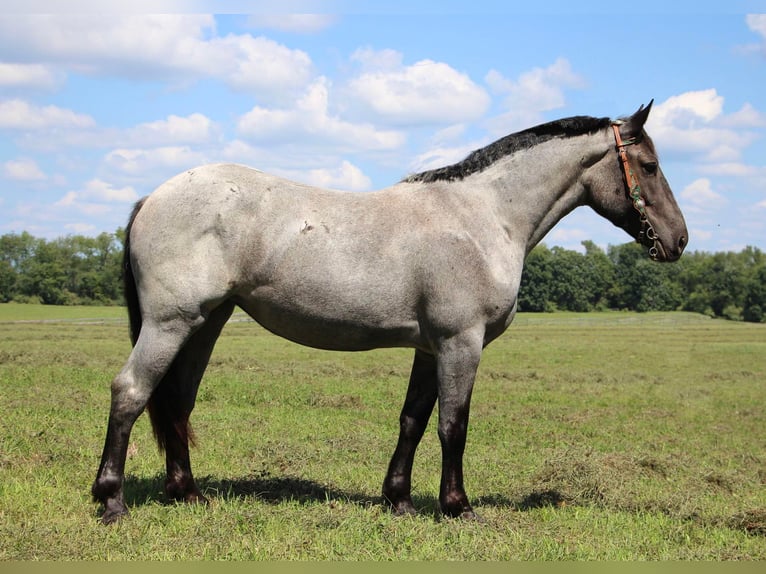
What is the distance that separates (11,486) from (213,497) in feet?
5.19

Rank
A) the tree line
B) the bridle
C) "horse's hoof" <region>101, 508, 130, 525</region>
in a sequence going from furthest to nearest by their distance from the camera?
the tree line < the bridle < "horse's hoof" <region>101, 508, 130, 525</region>

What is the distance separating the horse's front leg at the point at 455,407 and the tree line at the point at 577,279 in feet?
192

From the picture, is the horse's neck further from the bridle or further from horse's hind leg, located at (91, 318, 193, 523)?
horse's hind leg, located at (91, 318, 193, 523)

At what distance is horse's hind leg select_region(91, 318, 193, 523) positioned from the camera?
210 inches

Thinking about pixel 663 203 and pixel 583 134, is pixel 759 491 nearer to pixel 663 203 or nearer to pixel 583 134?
pixel 663 203

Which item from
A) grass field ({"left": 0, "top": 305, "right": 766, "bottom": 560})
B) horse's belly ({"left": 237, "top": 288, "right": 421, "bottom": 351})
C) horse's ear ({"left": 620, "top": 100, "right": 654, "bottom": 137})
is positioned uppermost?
horse's ear ({"left": 620, "top": 100, "right": 654, "bottom": 137})

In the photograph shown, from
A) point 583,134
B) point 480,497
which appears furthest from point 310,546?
point 583,134

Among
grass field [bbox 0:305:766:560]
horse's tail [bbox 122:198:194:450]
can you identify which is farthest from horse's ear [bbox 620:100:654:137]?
horse's tail [bbox 122:198:194:450]

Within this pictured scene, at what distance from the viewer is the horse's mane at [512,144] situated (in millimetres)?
6164

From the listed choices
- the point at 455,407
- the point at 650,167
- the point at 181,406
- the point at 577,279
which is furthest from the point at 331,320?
the point at 577,279

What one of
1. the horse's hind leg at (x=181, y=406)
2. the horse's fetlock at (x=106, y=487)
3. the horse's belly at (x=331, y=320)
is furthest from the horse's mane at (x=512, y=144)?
the horse's fetlock at (x=106, y=487)

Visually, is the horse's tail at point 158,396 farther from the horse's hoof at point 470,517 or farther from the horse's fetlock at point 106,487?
the horse's hoof at point 470,517

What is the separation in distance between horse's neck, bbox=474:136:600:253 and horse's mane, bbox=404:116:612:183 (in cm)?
6

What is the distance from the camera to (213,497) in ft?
20.0
